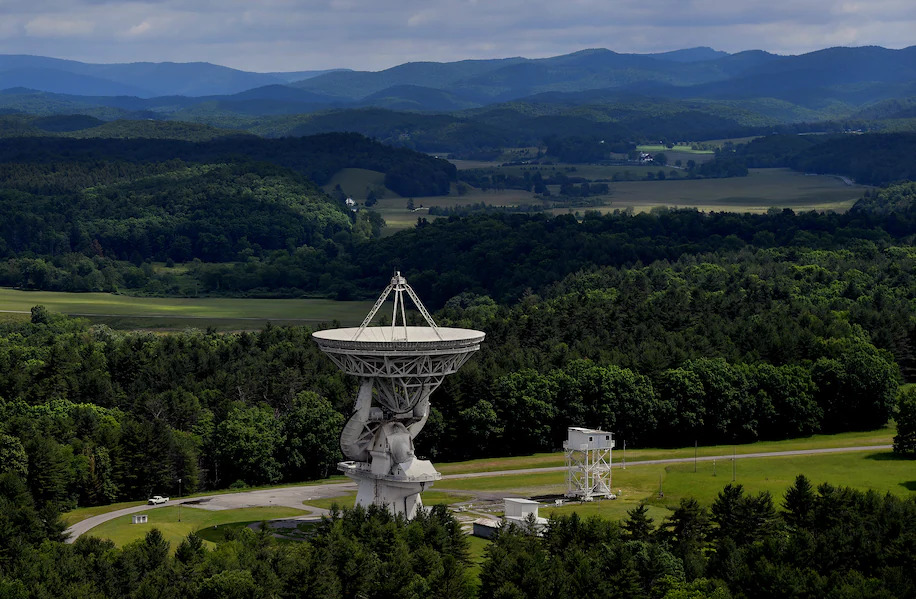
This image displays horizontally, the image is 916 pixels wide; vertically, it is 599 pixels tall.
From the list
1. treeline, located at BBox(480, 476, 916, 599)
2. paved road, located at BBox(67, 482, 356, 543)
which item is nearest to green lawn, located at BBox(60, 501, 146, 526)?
paved road, located at BBox(67, 482, 356, 543)

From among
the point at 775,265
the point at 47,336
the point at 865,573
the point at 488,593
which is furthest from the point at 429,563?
the point at 775,265

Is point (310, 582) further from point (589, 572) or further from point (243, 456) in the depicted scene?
point (243, 456)

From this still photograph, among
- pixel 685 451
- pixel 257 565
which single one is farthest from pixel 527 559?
pixel 685 451

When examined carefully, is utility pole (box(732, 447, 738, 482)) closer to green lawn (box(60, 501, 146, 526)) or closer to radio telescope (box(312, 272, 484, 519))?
radio telescope (box(312, 272, 484, 519))

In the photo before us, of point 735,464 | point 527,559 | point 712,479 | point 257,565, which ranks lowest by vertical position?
point 735,464

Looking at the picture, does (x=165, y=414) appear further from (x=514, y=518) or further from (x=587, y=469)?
(x=514, y=518)
